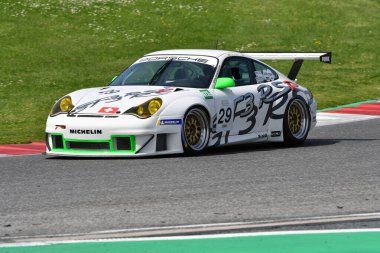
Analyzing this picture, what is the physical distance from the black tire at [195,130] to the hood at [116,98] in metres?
0.34

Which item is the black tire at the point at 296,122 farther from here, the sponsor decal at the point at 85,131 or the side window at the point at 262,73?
the sponsor decal at the point at 85,131

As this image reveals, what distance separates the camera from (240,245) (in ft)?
22.1

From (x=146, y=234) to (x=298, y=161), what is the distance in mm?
4875

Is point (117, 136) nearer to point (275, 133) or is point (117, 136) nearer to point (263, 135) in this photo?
point (263, 135)

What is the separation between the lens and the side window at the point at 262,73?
13.8m

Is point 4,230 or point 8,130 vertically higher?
point 4,230

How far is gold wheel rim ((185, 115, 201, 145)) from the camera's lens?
12.4m

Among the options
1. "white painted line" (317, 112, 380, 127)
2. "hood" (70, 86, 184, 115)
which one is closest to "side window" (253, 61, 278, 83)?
"hood" (70, 86, 184, 115)

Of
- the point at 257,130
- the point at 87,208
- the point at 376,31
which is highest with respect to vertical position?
the point at 87,208

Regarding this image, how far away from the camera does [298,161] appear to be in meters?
11.8

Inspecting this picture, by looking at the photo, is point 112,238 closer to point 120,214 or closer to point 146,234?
point 146,234

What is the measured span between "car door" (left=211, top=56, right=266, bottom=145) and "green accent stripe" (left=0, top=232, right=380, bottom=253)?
231 inches

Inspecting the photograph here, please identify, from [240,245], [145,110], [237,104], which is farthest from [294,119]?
[240,245]

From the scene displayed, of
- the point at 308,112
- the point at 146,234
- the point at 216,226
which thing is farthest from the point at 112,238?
the point at 308,112
